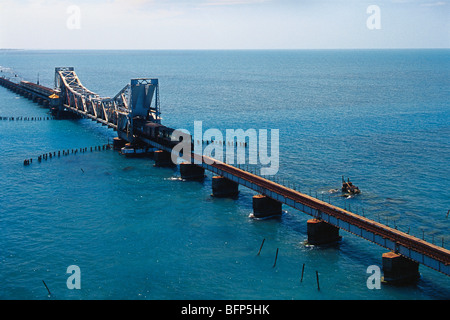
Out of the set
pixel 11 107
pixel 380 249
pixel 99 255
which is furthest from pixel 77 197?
pixel 11 107

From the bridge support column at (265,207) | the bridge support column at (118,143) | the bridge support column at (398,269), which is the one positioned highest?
the bridge support column at (118,143)

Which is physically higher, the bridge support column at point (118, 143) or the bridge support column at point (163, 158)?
the bridge support column at point (118, 143)

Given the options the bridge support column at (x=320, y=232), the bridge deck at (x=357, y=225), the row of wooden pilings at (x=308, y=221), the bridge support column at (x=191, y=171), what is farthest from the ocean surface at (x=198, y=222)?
the bridge deck at (x=357, y=225)

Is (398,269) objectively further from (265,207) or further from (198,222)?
(198,222)

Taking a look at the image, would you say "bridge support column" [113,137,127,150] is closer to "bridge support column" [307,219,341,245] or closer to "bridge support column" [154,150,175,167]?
"bridge support column" [154,150,175,167]

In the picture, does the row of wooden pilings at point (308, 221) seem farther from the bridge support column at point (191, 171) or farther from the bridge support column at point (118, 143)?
the bridge support column at point (118, 143)

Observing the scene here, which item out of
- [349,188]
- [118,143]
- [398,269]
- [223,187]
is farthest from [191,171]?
[398,269]
